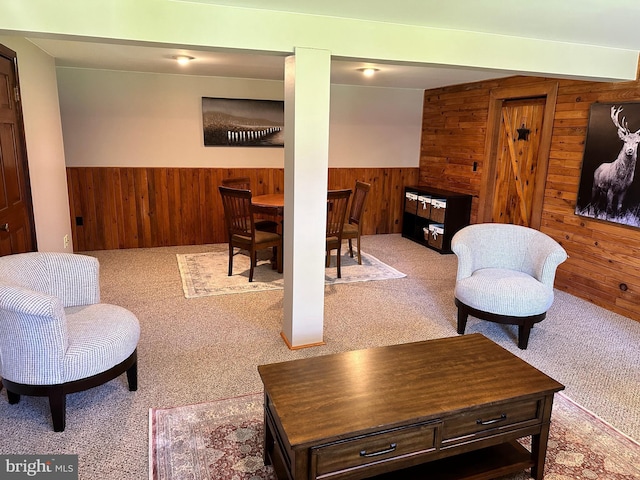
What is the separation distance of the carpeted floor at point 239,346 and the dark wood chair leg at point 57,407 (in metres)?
0.05

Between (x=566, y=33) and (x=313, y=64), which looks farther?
(x=566, y=33)

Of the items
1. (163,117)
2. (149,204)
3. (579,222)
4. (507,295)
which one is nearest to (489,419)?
(507,295)

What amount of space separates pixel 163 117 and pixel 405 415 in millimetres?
4957

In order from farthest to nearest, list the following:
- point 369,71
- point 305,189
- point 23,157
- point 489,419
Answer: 1. point 369,71
2. point 23,157
3. point 305,189
4. point 489,419

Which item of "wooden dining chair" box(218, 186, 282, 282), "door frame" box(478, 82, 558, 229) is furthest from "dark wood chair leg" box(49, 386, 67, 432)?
"door frame" box(478, 82, 558, 229)

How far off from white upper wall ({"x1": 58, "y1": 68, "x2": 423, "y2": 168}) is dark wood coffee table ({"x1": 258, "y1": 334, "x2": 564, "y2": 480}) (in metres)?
4.34

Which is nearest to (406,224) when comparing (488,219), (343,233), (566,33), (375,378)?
(488,219)

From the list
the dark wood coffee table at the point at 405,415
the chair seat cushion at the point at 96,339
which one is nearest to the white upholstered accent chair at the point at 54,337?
the chair seat cushion at the point at 96,339

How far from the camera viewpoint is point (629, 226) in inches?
148

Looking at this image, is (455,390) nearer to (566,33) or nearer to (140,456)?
(140,456)

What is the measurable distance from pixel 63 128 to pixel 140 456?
4472mm

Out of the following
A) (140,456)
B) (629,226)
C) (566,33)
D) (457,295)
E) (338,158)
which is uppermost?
(566,33)

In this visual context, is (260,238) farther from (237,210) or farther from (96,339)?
(96,339)

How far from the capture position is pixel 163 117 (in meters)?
5.56
